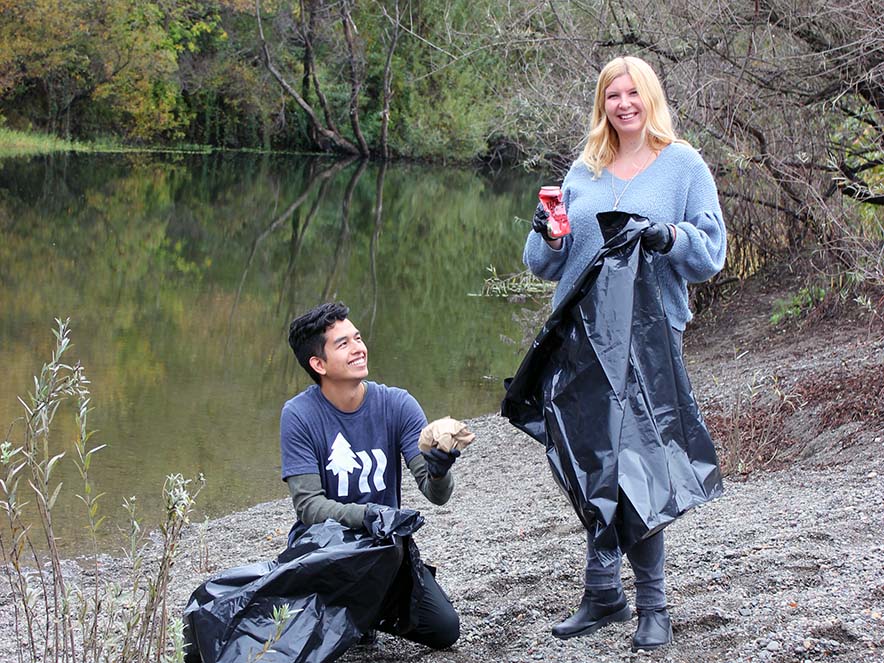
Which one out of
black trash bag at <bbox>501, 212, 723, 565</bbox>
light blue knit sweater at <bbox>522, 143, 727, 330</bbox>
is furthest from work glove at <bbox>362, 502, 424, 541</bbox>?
light blue knit sweater at <bbox>522, 143, 727, 330</bbox>

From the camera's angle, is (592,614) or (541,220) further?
(592,614)

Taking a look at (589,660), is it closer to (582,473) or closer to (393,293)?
(582,473)

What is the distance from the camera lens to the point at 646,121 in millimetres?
3836

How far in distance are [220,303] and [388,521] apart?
1183cm

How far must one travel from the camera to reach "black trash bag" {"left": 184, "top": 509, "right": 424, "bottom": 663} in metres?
3.48

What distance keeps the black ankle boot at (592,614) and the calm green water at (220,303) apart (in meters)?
3.89

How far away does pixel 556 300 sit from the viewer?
3990mm

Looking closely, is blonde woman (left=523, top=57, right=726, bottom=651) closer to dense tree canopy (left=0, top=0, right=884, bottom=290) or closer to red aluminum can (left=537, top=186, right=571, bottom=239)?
red aluminum can (left=537, top=186, right=571, bottom=239)

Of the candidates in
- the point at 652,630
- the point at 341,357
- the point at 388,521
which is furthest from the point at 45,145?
the point at 652,630

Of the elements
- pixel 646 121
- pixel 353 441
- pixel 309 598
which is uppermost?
pixel 646 121

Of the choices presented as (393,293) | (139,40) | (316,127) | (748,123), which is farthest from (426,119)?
(748,123)

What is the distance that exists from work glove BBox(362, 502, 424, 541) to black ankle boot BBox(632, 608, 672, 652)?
32.8 inches

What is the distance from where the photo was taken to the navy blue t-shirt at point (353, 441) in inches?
151

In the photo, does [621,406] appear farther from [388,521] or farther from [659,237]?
[388,521]
